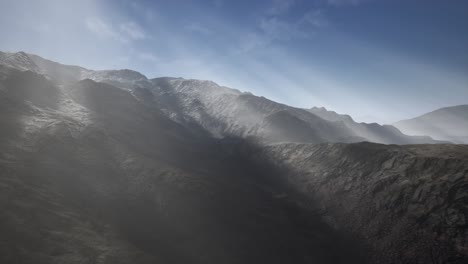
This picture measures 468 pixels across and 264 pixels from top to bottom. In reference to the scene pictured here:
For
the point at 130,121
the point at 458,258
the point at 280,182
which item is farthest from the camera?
the point at 130,121

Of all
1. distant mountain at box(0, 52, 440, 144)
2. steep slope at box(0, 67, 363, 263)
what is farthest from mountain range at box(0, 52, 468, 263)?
distant mountain at box(0, 52, 440, 144)

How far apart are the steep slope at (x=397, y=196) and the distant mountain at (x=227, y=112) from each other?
38.7 m

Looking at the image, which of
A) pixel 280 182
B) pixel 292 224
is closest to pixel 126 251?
pixel 292 224

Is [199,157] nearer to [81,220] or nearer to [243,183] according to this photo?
[243,183]

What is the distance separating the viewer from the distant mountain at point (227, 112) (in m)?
101

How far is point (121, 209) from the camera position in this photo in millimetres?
31344

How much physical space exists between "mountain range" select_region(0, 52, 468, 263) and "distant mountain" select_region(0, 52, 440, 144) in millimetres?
36825

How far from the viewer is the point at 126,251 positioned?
2319cm

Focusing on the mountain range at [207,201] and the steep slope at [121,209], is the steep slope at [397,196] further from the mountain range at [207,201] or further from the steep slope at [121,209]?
the steep slope at [121,209]

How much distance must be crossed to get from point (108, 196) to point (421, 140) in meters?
221

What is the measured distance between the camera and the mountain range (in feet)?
79.9

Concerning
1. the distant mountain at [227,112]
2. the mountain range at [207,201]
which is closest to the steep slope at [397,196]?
the mountain range at [207,201]

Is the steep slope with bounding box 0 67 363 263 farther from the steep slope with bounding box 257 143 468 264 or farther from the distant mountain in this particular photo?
the distant mountain

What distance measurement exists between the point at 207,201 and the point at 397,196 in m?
27.2
